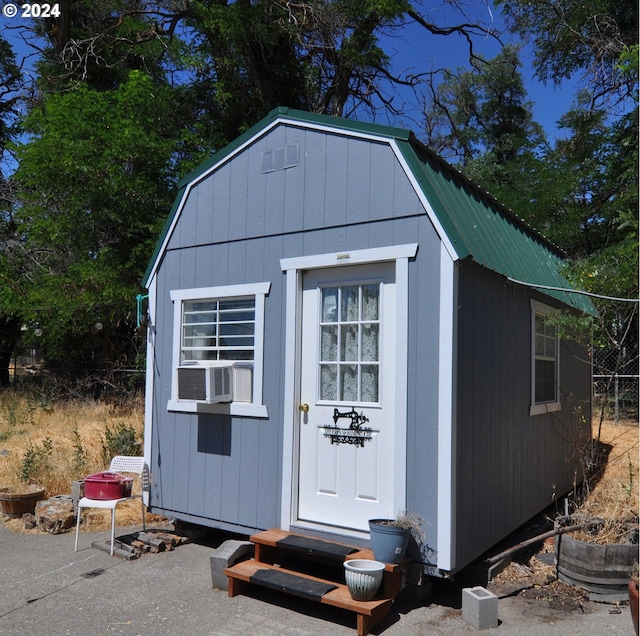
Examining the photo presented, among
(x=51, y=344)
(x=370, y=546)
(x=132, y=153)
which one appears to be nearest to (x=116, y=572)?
(x=370, y=546)

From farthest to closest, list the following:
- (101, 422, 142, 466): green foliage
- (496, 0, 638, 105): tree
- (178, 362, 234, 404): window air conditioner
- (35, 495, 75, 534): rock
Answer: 1. (496, 0, 638, 105): tree
2. (101, 422, 142, 466): green foliage
3. (35, 495, 75, 534): rock
4. (178, 362, 234, 404): window air conditioner

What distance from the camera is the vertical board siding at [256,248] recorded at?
485 centimetres

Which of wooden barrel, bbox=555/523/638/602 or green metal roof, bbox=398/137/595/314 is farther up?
green metal roof, bbox=398/137/595/314

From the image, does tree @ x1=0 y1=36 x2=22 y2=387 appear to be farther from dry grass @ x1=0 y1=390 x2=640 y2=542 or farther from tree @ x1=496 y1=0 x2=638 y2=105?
tree @ x1=496 y1=0 x2=638 y2=105

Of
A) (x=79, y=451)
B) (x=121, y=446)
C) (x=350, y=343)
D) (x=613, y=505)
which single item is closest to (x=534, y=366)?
(x=613, y=505)

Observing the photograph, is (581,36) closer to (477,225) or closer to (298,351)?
(477,225)

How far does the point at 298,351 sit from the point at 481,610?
2.33 metres

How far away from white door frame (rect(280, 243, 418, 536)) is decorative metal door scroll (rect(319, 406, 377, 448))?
31 cm

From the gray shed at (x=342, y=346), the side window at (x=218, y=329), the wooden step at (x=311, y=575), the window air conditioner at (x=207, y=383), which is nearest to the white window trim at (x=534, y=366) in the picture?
the gray shed at (x=342, y=346)

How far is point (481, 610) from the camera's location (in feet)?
13.1

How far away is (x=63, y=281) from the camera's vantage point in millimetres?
11578

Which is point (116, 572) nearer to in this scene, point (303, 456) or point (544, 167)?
point (303, 456)

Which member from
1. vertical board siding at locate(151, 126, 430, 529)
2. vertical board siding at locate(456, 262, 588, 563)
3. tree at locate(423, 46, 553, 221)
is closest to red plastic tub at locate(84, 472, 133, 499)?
vertical board siding at locate(151, 126, 430, 529)

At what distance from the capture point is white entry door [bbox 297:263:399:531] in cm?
469
